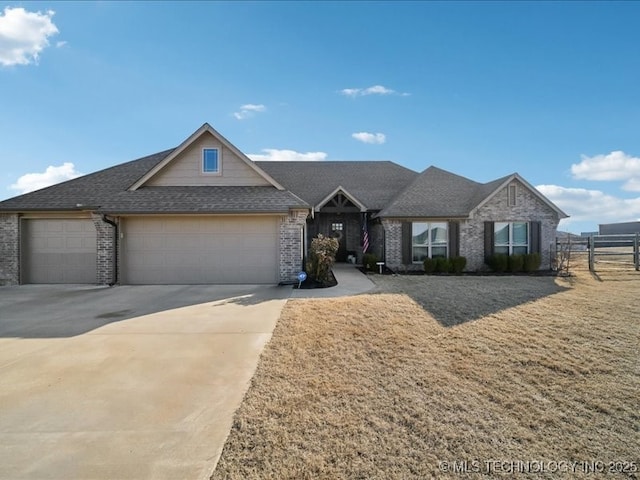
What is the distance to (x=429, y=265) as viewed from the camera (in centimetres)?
1460

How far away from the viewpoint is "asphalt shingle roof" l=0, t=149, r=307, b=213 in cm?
1152

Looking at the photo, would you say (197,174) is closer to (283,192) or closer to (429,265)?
(283,192)

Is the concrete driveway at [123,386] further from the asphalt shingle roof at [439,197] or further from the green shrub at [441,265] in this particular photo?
the asphalt shingle roof at [439,197]

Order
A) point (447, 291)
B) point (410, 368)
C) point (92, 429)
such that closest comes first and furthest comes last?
point (92, 429) → point (410, 368) → point (447, 291)

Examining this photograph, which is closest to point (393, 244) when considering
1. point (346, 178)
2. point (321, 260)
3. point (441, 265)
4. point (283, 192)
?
point (441, 265)

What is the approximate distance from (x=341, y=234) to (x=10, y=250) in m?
15.4

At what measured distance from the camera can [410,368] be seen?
449cm

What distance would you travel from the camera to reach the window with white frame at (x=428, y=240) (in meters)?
15.3

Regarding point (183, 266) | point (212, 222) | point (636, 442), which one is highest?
point (212, 222)

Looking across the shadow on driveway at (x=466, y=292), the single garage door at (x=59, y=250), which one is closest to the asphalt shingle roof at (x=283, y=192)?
the single garage door at (x=59, y=250)

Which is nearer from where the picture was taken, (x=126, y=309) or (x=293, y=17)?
(x=126, y=309)

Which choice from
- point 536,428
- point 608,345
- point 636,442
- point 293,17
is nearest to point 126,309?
point 536,428

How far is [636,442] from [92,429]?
534 cm

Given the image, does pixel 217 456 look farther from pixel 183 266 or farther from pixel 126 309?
pixel 183 266
